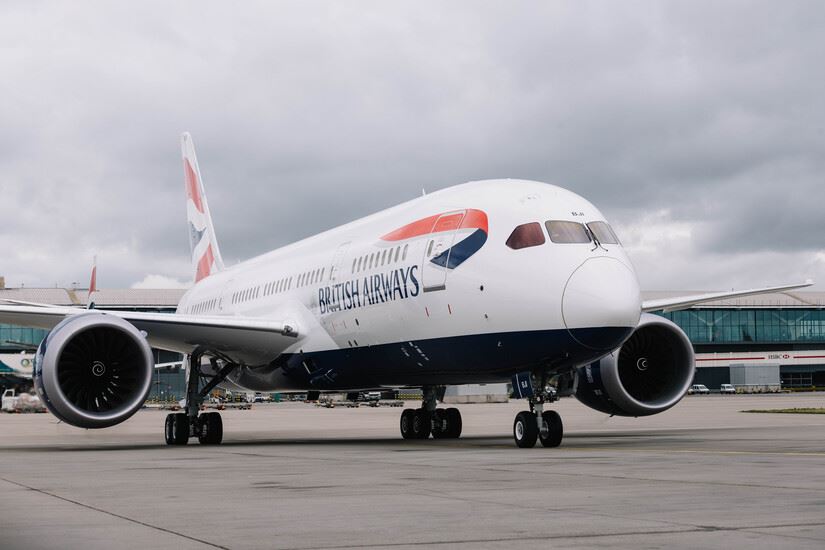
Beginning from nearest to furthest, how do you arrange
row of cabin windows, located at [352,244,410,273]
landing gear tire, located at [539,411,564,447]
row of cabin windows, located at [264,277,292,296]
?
landing gear tire, located at [539,411,564,447], row of cabin windows, located at [352,244,410,273], row of cabin windows, located at [264,277,292,296]

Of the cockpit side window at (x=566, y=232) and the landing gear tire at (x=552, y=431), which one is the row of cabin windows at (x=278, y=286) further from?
the landing gear tire at (x=552, y=431)

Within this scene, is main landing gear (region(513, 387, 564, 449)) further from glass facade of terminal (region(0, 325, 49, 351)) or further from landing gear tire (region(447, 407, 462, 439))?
glass facade of terminal (region(0, 325, 49, 351))

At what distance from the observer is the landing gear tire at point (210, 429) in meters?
22.9

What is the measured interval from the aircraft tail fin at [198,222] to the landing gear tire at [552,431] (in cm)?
1787

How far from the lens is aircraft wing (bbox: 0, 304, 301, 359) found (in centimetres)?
2094

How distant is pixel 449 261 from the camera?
17609 mm

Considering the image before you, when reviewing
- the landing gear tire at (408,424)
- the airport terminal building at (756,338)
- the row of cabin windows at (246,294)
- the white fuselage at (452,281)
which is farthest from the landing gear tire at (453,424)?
the airport terminal building at (756,338)

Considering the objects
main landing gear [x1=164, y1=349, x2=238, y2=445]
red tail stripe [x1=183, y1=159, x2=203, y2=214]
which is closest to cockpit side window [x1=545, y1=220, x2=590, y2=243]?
main landing gear [x1=164, y1=349, x2=238, y2=445]

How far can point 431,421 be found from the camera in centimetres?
2342

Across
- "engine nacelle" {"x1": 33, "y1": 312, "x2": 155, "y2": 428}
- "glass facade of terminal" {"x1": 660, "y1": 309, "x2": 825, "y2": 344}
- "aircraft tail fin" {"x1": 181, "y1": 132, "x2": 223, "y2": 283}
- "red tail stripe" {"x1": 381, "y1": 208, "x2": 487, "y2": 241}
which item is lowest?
"engine nacelle" {"x1": 33, "y1": 312, "x2": 155, "y2": 428}

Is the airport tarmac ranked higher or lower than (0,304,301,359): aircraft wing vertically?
lower

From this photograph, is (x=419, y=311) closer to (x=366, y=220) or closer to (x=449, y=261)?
(x=449, y=261)

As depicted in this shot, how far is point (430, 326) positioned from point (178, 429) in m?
7.72

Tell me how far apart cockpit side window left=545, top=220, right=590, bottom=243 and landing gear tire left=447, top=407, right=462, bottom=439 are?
7.35 meters
